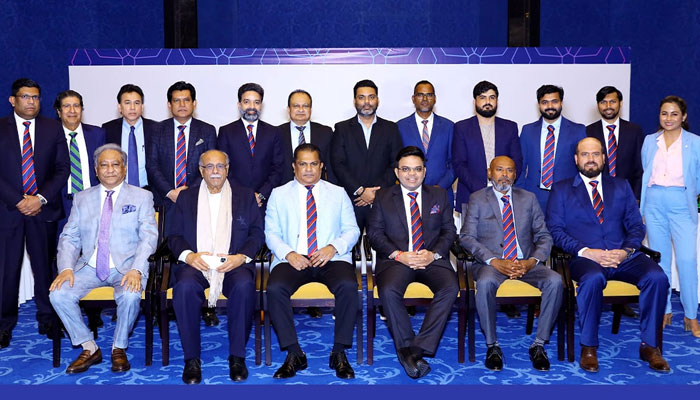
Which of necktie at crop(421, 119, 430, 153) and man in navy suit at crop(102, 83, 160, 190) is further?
necktie at crop(421, 119, 430, 153)

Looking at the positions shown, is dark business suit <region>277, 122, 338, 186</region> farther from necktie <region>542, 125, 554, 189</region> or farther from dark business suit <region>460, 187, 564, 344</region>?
necktie <region>542, 125, 554, 189</region>

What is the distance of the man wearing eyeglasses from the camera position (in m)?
4.10

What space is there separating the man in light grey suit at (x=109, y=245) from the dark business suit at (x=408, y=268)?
1.52 m

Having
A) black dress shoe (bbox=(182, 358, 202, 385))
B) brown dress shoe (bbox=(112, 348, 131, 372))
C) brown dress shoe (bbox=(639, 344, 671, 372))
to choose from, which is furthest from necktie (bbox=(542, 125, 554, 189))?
brown dress shoe (bbox=(112, 348, 131, 372))

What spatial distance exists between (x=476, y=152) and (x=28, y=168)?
10.8ft

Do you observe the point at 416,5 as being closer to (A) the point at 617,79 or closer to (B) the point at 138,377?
(A) the point at 617,79

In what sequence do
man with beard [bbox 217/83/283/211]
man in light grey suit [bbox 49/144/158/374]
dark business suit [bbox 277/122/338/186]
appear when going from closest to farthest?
1. man in light grey suit [bbox 49/144/158/374]
2. man with beard [bbox 217/83/283/211]
3. dark business suit [bbox 277/122/338/186]

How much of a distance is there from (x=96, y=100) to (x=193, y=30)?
6.96 feet

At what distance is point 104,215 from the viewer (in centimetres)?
429

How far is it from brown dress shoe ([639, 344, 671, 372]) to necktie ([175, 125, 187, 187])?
11.2 feet

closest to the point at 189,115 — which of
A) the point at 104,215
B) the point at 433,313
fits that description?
the point at 104,215

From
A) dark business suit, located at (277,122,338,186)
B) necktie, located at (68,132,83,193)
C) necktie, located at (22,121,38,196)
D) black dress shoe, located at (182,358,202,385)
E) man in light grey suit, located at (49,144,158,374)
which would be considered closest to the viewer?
black dress shoe, located at (182,358,202,385)

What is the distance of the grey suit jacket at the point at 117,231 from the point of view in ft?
14.0

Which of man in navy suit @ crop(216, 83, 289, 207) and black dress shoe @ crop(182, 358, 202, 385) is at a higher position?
man in navy suit @ crop(216, 83, 289, 207)
